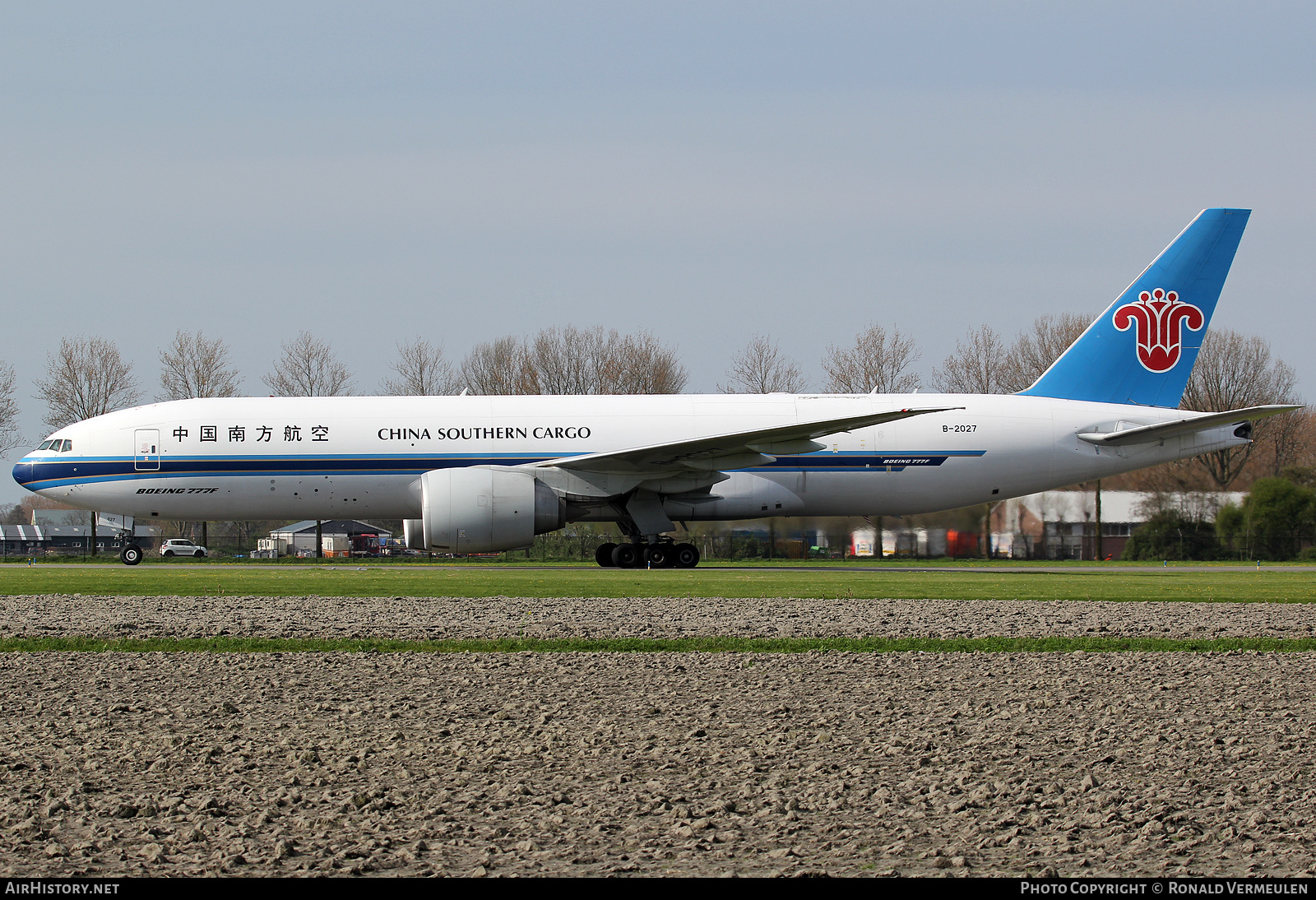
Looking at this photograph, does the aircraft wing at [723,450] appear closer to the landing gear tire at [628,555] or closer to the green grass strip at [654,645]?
the landing gear tire at [628,555]

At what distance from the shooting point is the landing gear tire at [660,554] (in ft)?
72.7

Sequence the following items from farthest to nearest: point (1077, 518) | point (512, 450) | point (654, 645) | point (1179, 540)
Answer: point (1179, 540)
point (1077, 518)
point (512, 450)
point (654, 645)

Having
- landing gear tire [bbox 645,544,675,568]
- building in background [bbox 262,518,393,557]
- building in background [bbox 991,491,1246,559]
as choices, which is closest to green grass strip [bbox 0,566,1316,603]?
landing gear tire [bbox 645,544,675,568]

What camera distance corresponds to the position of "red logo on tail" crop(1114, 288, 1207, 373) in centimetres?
2422

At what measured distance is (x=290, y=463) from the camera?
22.3m

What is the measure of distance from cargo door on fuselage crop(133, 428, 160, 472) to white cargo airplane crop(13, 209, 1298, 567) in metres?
0.03

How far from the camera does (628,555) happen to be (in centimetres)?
2231

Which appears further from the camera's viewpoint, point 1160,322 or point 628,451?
point 1160,322

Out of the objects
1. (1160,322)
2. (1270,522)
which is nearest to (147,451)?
(1160,322)

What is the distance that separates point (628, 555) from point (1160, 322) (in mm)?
11852

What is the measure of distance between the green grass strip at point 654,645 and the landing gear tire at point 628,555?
1239cm

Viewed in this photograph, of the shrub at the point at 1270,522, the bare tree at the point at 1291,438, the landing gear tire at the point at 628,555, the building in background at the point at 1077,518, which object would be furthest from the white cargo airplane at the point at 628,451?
the bare tree at the point at 1291,438

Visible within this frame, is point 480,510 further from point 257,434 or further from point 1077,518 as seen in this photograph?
point 1077,518

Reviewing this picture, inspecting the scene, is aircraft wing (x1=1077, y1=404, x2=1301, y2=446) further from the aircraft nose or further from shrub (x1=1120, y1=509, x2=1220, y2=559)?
the aircraft nose
